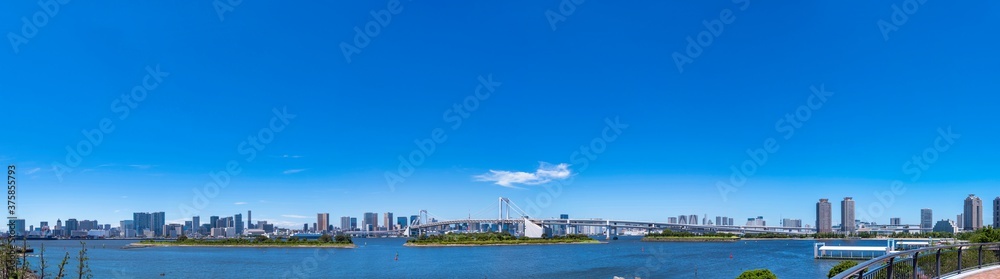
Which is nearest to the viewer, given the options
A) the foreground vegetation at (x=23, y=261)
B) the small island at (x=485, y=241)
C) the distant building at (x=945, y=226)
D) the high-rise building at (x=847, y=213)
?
the foreground vegetation at (x=23, y=261)

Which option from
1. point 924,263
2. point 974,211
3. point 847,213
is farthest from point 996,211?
point 924,263

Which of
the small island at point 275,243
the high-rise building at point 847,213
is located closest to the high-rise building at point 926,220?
the high-rise building at point 847,213

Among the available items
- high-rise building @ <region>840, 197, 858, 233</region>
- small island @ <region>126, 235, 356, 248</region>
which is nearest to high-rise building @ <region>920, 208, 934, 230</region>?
high-rise building @ <region>840, 197, 858, 233</region>

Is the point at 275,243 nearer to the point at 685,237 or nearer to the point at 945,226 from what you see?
the point at 685,237

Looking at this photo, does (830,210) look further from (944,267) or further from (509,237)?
(944,267)

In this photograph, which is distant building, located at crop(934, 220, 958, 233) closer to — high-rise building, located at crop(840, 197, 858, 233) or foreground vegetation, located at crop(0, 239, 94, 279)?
high-rise building, located at crop(840, 197, 858, 233)

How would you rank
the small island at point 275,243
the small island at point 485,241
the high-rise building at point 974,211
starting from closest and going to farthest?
1. the small island at point 275,243
2. the small island at point 485,241
3. the high-rise building at point 974,211

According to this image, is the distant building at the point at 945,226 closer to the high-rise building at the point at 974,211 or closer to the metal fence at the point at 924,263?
the high-rise building at the point at 974,211

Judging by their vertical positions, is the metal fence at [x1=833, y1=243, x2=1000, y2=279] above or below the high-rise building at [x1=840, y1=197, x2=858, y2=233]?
above
